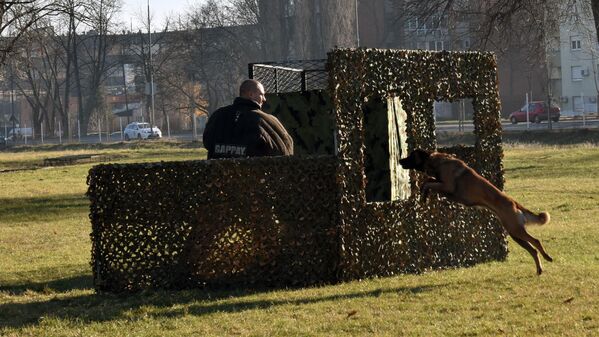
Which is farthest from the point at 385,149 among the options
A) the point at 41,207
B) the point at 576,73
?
the point at 576,73

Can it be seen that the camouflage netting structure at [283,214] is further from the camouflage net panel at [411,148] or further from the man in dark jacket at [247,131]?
the man in dark jacket at [247,131]

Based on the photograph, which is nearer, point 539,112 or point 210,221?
point 210,221

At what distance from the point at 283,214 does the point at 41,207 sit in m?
15.4

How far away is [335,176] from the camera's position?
1166cm

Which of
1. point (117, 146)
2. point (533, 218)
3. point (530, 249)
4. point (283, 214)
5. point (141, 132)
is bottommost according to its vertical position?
point (530, 249)

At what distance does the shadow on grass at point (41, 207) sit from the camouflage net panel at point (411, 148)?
40.1ft

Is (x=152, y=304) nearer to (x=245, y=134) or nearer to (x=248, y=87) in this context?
(x=245, y=134)

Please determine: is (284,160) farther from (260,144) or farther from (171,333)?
(171,333)

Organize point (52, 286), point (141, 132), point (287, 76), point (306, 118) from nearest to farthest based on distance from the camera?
point (52, 286) → point (306, 118) → point (287, 76) → point (141, 132)

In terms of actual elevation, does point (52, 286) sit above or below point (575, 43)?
below

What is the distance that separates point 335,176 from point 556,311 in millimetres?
2882

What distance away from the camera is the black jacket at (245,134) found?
12.0m

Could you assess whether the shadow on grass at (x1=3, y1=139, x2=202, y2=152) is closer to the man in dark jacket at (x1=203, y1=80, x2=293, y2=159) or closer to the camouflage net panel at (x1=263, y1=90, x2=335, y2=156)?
the camouflage net panel at (x1=263, y1=90, x2=335, y2=156)

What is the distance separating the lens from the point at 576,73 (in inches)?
3935
